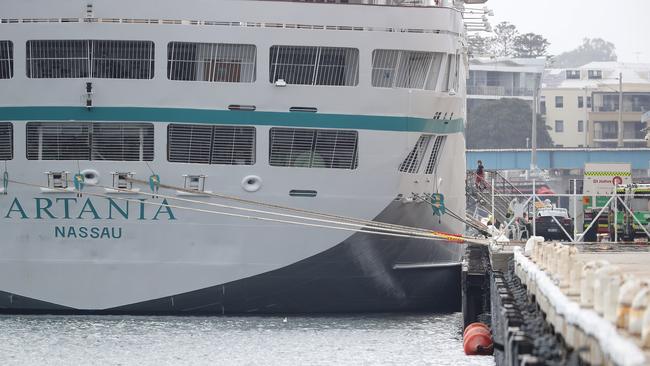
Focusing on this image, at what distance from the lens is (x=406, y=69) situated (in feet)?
101

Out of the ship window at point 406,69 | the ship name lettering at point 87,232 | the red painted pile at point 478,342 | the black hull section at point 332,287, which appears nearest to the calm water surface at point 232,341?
the black hull section at point 332,287

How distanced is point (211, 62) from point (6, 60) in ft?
12.6

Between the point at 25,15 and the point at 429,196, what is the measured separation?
27.5 feet

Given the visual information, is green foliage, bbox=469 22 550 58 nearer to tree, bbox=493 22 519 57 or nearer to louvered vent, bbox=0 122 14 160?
tree, bbox=493 22 519 57

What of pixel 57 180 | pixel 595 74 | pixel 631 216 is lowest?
pixel 631 216

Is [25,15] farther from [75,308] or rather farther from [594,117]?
[594,117]

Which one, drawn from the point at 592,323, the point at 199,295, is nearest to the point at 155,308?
the point at 199,295

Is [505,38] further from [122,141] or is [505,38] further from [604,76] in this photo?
[122,141]

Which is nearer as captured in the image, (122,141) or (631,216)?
(122,141)

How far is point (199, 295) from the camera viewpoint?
98.1 ft

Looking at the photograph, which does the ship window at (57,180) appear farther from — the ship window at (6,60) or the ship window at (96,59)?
the ship window at (6,60)

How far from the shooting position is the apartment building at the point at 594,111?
4860 inches

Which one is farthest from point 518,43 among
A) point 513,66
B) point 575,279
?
point 575,279

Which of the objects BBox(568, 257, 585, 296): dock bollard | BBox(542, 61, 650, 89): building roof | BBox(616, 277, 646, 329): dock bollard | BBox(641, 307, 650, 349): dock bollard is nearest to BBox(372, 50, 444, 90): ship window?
BBox(568, 257, 585, 296): dock bollard
